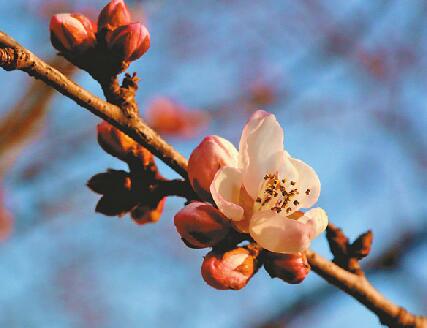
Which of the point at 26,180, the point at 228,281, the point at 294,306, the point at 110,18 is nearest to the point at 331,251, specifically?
the point at 228,281

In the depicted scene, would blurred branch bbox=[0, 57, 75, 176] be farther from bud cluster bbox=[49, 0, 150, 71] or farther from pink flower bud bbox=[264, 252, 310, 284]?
pink flower bud bbox=[264, 252, 310, 284]

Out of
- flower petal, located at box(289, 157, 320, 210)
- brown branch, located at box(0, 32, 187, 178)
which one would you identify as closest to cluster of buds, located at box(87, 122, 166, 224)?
brown branch, located at box(0, 32, 187, 178)

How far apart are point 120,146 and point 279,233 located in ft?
1.54

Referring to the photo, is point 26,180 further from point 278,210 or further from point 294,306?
point 278,210

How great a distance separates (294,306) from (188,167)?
172 centimetres

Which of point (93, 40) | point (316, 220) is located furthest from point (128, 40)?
point (316, 220)

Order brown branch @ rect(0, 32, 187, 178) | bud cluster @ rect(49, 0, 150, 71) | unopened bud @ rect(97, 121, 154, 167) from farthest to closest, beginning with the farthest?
unopened bud @ rect(97, 121, 154, 167)
bud cluster @ rect(49, 0, 150, 71)
brown branch @ rect(0, 32, 187, 178)

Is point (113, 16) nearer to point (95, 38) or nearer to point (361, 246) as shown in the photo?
point (95, 38)

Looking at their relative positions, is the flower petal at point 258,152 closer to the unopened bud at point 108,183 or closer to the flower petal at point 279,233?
the flower petal at point 279,233

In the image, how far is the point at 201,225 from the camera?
3.77ft

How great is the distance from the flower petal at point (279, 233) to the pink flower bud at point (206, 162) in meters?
0.13

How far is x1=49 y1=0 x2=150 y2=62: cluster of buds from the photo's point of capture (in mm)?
1258

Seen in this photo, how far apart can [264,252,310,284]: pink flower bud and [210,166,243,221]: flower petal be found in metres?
0.12

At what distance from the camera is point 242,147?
1.24 meters
